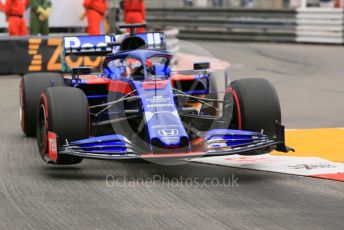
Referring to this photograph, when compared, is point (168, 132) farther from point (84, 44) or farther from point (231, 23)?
point (231, 23)

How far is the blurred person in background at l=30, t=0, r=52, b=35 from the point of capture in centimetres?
2048

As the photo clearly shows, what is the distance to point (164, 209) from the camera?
661cm

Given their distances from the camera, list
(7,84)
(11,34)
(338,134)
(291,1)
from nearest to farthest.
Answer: (338,134) → (7,84) → (11,34) → (291,1)

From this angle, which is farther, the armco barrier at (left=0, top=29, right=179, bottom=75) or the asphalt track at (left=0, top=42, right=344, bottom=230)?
the armco barrier at (left=0, top=29, right=179, bottom=75)

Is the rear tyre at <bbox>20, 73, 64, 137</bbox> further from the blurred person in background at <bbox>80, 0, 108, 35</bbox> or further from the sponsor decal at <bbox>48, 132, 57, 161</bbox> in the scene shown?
the blurred person in background at <bbox>80, 0, 108, 35</bbox>

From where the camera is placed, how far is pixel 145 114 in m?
7.89

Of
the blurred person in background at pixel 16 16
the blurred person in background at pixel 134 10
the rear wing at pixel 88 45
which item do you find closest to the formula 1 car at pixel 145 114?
the rear wing at pixel 88 45

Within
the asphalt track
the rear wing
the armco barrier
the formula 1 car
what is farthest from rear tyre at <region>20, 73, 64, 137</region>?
the armco barrier

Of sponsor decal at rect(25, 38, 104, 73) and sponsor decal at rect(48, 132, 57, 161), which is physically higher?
sponsor decal at rect(48, 132, 57, 161)

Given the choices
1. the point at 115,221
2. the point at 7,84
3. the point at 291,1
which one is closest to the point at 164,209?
the point at 115,221

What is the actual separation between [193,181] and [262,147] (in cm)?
68

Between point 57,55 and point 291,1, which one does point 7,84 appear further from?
point 291,1

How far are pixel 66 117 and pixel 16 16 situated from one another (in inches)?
482

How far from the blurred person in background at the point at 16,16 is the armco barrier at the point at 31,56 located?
1902 millimetres
